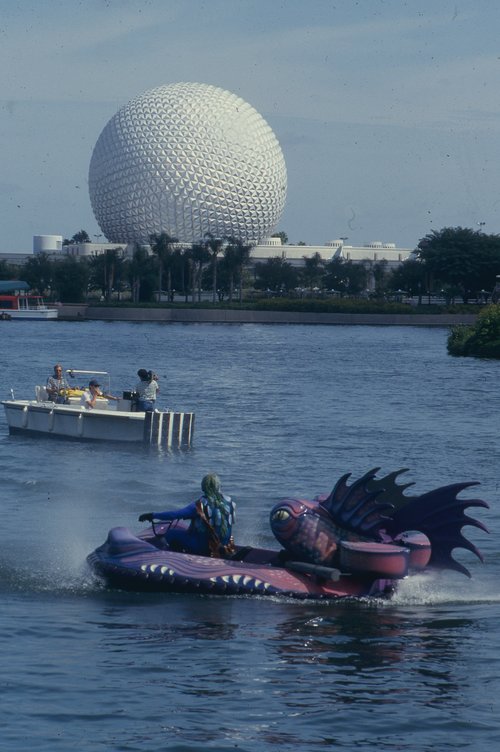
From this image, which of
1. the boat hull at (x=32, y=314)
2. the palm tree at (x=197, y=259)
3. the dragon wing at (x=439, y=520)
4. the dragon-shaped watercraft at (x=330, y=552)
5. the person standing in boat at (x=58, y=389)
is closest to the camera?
the dragon-shaped watercraft at (x=330, y=552)

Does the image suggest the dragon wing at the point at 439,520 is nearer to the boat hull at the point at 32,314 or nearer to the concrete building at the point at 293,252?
the boat hull at the point at 32,314

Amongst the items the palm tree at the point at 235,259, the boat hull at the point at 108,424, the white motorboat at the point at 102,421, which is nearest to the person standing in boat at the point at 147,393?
the white motorboat at the point at 102,421

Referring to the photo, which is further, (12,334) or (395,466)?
(12,334)

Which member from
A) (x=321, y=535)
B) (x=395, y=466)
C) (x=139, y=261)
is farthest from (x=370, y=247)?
(x=321, y=535)

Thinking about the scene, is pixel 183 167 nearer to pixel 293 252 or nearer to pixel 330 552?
pixel 293 252

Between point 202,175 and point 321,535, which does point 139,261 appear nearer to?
point 202,175

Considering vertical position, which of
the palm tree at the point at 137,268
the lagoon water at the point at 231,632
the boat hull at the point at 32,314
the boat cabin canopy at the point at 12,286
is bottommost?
the lagoon water at the point at 231,632

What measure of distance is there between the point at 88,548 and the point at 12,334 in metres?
65.6

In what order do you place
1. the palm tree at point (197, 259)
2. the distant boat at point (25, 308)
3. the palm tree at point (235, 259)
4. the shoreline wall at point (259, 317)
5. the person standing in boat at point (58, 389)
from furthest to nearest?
the palm tree at point (197, 259) → the palm tree at point (235, 259) → the distant boat at point (25, 308) → the shoreline wall at point (259, 317) → the person standing in boat at point (58, 389)

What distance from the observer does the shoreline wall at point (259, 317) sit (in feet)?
322

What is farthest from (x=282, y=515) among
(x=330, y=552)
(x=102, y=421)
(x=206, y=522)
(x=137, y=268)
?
(x=137, y=268)

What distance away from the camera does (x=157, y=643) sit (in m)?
12.0

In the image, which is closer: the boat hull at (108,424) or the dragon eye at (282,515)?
the dragon eye at (282,515)

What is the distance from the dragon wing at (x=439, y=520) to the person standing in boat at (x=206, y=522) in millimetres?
1585
